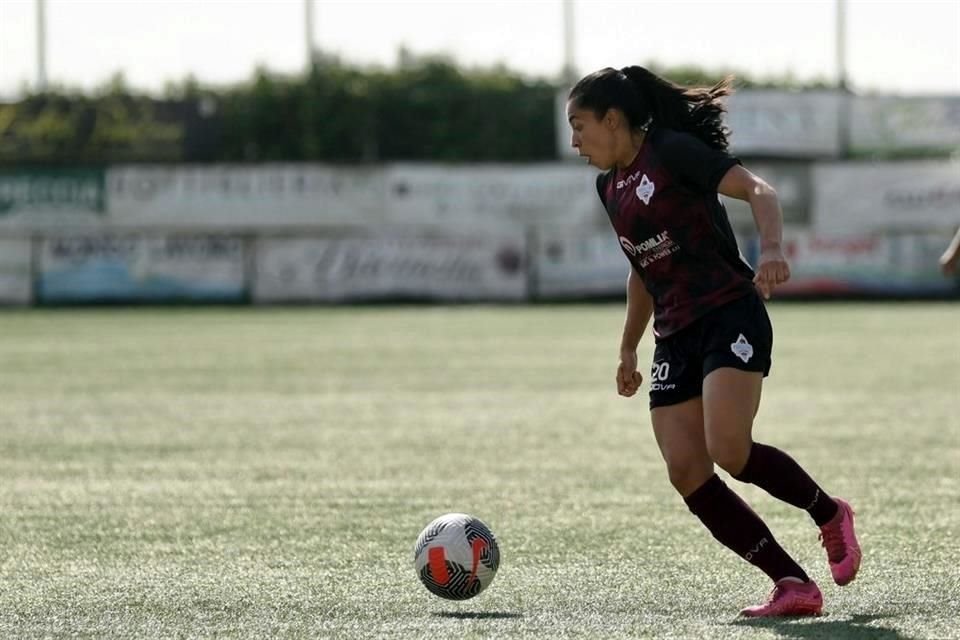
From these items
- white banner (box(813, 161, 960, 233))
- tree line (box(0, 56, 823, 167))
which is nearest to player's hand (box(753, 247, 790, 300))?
white banner (box(813, 161, 960, 233))

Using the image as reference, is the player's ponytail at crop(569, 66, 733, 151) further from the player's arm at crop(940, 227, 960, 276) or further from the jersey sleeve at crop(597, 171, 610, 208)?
the player's arm at crop(940, 227, 960, 276)

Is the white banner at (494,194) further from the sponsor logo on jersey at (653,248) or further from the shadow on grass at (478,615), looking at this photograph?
the shadow on grass at (478,615)

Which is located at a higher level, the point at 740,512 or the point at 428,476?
the point at 740,512

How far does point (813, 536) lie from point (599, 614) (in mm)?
2234

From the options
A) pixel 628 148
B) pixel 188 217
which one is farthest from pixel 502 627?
pixel 188 217

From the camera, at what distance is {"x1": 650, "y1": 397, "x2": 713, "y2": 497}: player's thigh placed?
6074mm

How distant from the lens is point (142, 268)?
35969 mm

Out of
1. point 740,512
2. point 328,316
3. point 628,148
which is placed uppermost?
point 628,148

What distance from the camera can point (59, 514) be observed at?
28.1 ft

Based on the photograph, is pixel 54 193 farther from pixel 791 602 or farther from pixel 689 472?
pixel 791 602

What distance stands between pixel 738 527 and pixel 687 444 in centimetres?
33

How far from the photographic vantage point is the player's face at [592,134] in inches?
237

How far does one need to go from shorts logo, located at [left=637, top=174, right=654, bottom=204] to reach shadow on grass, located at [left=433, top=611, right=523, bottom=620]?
56.2 inches

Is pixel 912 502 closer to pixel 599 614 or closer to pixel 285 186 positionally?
pixel 599 614
